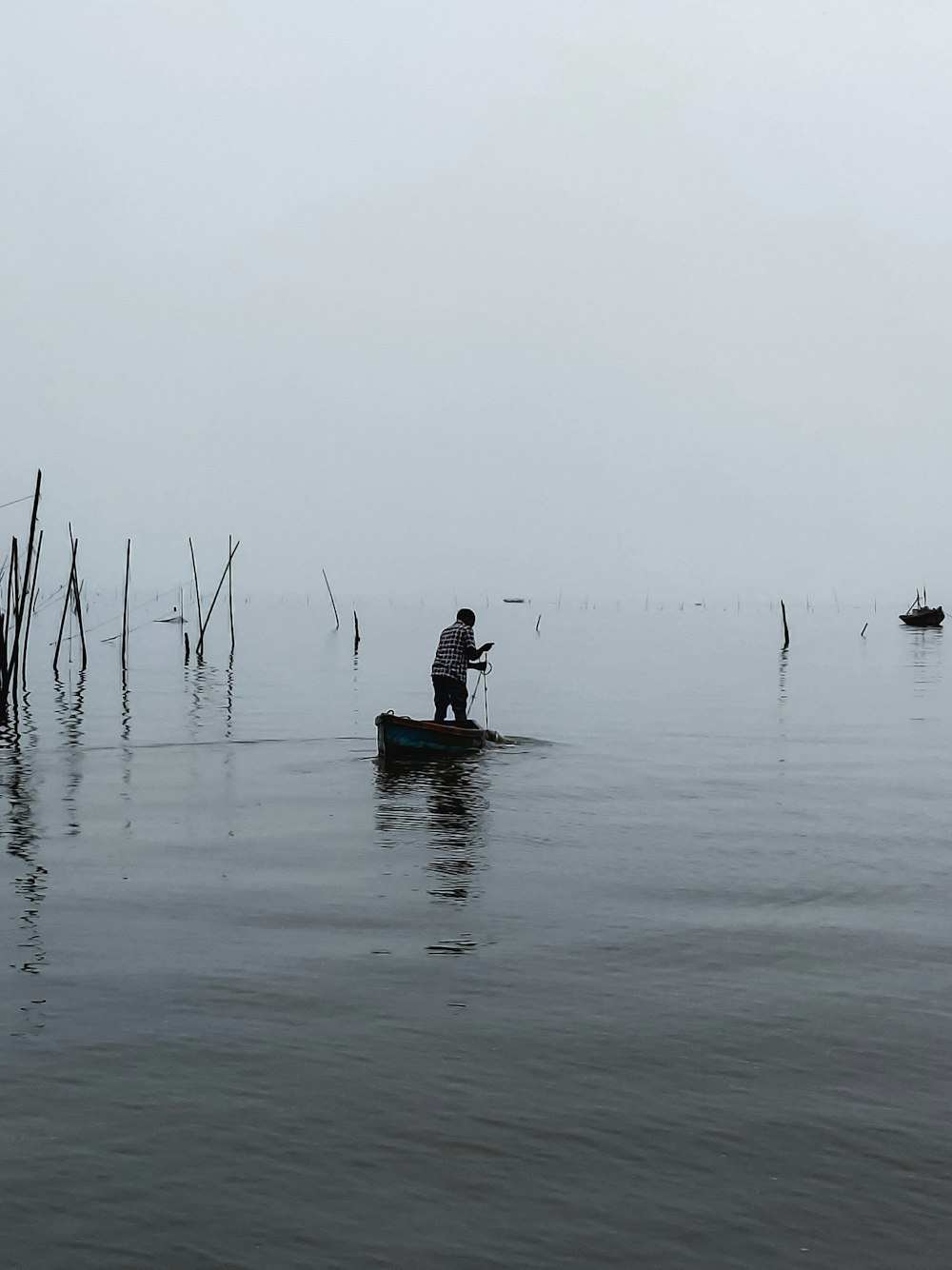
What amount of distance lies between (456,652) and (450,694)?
767mm

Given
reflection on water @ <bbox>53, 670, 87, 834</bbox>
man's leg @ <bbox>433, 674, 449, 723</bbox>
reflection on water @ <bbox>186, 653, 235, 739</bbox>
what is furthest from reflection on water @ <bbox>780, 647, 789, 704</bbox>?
reflection on water @ <bbox>53, 670, 87, 834</bbox>

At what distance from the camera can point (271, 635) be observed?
8231cm

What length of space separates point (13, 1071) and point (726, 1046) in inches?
151

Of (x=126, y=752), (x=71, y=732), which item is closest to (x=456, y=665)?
(x=126, y=752)

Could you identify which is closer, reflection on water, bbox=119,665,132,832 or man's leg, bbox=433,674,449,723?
reflection on water, bbox=119,665,132,832

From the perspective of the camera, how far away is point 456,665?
20.8m

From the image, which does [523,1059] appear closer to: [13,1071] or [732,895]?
[13,1071]

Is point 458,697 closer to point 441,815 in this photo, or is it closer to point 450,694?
point 450,694

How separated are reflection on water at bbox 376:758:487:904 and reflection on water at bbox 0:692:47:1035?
3360mm

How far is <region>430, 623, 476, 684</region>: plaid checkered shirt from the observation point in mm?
20719

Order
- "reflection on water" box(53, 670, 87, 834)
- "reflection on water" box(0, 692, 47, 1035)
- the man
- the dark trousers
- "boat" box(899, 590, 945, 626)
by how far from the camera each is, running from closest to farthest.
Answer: "reflection on water" box(0, 692, 47, 1035)
"reflection on water" box(53, 670, 87, 834)
the man
the dark trousers
"boat" box(899, 590, 945, 626)

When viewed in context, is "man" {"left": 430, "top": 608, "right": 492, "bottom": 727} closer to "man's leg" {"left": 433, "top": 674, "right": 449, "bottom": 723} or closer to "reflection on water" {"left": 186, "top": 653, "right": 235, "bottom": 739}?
"man's leg" {"left": 433, "top": 674, "right": 449, "bottom": 723}

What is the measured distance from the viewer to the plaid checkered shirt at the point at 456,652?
20719 mm

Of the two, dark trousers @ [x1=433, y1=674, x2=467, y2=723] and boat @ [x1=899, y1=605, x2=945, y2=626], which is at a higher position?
boat @ [x1=899, y1=605, x2=945, y2=626]
